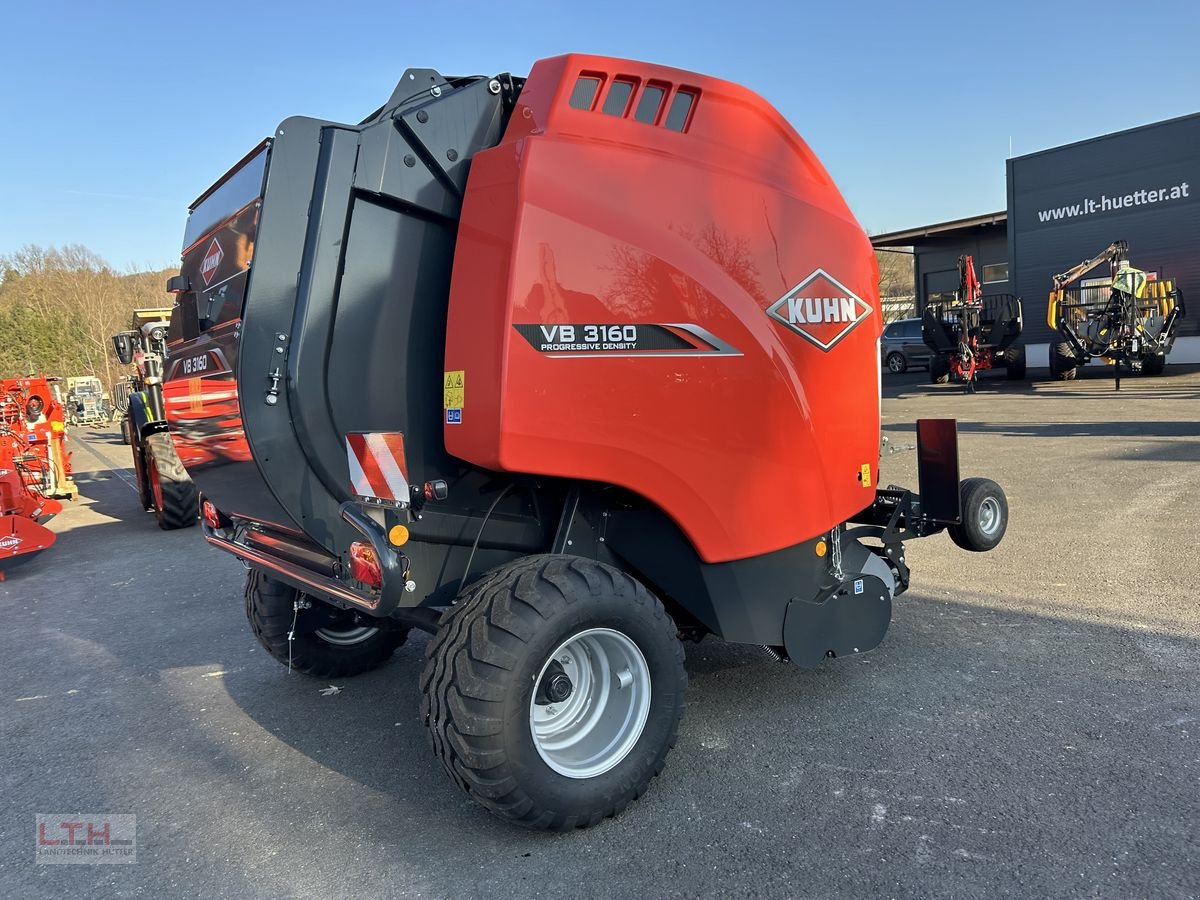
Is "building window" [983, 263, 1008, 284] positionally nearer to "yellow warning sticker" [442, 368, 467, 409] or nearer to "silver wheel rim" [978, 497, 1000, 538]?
"silver wheel rim" [978, 497, 1000, 538]

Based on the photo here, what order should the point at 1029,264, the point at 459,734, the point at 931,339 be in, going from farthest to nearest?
the point at 1029,264 < the point at 931,339 < the point at 459,734

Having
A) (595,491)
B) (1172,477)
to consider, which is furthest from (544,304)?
(1172,477)

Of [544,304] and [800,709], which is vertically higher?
[544,304]

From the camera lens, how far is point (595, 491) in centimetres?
316

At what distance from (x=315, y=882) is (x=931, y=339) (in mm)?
19945

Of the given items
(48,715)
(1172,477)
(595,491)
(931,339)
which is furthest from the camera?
(931,339)

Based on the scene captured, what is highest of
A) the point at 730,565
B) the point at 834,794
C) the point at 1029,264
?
the point at 1029,264

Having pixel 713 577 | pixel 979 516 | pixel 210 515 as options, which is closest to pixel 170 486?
pixel 210 515

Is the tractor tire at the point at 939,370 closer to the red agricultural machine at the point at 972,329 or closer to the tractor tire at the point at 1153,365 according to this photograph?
the red agricultural machine at the point at 972,329

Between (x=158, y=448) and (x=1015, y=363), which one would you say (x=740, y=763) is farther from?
(x=1015, y=363)

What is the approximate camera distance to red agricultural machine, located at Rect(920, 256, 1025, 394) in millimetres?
19047

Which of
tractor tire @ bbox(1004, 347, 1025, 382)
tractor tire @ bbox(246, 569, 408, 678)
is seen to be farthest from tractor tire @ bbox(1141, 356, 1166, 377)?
tractor tire @ bbox(246, 569, 408, 678)

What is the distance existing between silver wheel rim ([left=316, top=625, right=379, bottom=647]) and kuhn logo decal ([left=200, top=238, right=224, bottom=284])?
179cm

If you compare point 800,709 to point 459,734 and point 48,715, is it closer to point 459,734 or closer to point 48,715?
point 459,734
